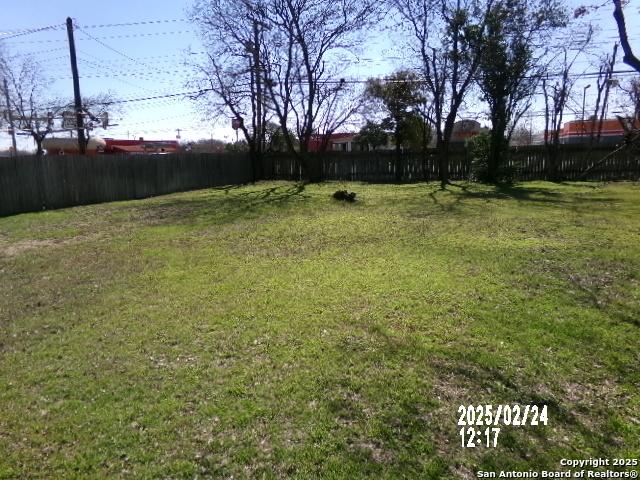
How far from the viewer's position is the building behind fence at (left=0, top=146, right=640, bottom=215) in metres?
13.3

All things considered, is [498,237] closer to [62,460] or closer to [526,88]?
[62,460]

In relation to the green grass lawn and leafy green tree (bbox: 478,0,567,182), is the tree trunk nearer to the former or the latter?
leafy green tree (bbox: 478,0,567,182)

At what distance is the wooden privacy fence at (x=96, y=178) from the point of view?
42.5ft

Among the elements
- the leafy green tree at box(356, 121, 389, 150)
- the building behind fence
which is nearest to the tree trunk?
the building behind fence

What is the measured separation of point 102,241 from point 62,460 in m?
6.47

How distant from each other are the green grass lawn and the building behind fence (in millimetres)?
6603

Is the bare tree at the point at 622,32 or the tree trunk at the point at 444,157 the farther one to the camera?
the tree trunk at the point at 444,157

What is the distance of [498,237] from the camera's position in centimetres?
770
